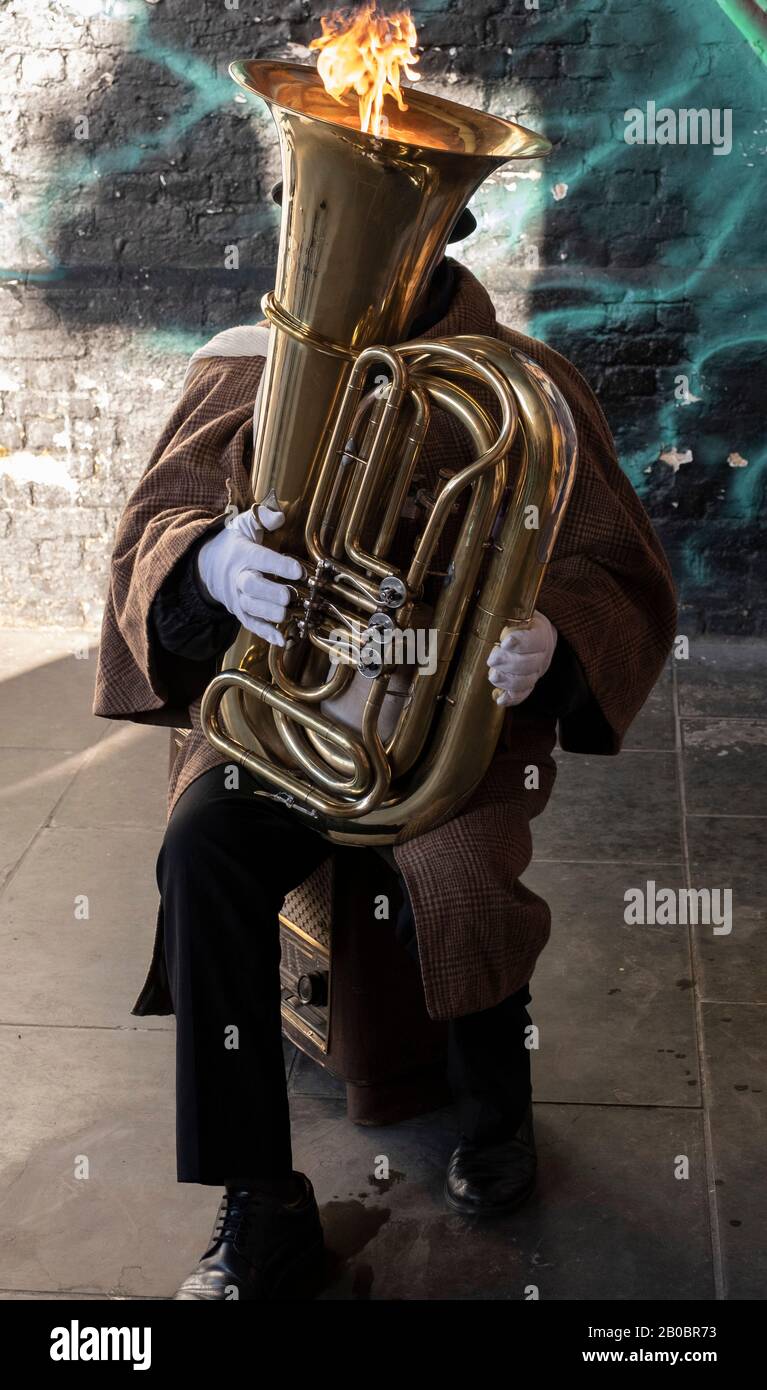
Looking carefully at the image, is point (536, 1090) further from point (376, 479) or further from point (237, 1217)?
point (376, 479)

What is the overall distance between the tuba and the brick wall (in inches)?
100.0

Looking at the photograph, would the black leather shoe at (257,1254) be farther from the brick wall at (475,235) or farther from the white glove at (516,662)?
the brick wall at (475,235)

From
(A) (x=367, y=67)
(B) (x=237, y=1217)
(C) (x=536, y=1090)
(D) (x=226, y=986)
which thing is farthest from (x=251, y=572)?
(C) (x=536, y=1090)

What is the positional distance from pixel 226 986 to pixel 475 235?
314 cm

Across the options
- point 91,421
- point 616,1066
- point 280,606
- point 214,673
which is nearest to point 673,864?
point 616,1066

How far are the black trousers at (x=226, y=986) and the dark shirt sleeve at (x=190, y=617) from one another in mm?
250

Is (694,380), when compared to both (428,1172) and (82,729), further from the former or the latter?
(428,1172)

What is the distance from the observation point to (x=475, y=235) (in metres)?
4.51

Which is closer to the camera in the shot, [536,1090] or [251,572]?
[251,572]

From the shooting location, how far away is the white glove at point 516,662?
1937mm

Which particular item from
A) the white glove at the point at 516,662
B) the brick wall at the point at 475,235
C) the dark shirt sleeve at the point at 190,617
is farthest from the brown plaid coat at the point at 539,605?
the brick wall at the point at 475,235

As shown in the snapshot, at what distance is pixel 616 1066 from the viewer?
8.46 ft

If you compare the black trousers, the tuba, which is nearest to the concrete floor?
the black trousers

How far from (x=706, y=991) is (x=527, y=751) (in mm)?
841
